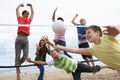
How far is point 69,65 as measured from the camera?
8727 mm

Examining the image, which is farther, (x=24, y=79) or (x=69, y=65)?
(x=24, y=79)

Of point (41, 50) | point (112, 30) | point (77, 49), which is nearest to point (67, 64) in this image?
point (41, 50)

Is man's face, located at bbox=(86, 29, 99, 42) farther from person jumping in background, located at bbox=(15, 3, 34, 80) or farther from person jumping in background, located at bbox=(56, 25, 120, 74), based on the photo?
person jumping in background, located at bbox=(15, 3, 34, 80)

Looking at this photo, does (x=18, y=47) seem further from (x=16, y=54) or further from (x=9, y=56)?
(x=9, y=56)

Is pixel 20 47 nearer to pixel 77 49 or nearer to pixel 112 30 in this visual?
pixel 77 49

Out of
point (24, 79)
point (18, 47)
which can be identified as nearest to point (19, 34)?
point (18, 47)

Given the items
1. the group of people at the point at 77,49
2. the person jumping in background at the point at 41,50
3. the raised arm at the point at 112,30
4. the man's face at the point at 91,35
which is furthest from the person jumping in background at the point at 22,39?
the raised arm at the point at 112,30

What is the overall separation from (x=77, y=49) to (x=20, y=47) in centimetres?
352

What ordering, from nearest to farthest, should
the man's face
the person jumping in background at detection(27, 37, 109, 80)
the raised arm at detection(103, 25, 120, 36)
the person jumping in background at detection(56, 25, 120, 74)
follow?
the raised arm at detection(103, 25, 120, 36) → the person jumping in background at detection(56, 25, 120, 74) → the man's face → the person jumping in background at detection(27, 37, 109, 80)

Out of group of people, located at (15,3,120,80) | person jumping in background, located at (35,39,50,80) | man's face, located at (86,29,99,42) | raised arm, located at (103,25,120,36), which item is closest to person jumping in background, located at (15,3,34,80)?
group of people, located at (15,3,120,80)

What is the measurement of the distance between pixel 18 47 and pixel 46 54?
0.94 meters

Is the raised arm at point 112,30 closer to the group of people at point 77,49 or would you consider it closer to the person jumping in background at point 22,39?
the group of people at point 77,49

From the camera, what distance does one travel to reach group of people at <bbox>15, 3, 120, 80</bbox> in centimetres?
557

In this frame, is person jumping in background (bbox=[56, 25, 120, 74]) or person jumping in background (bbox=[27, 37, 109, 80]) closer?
person jumping in background (bbox=[56, 25, 120, 74])
